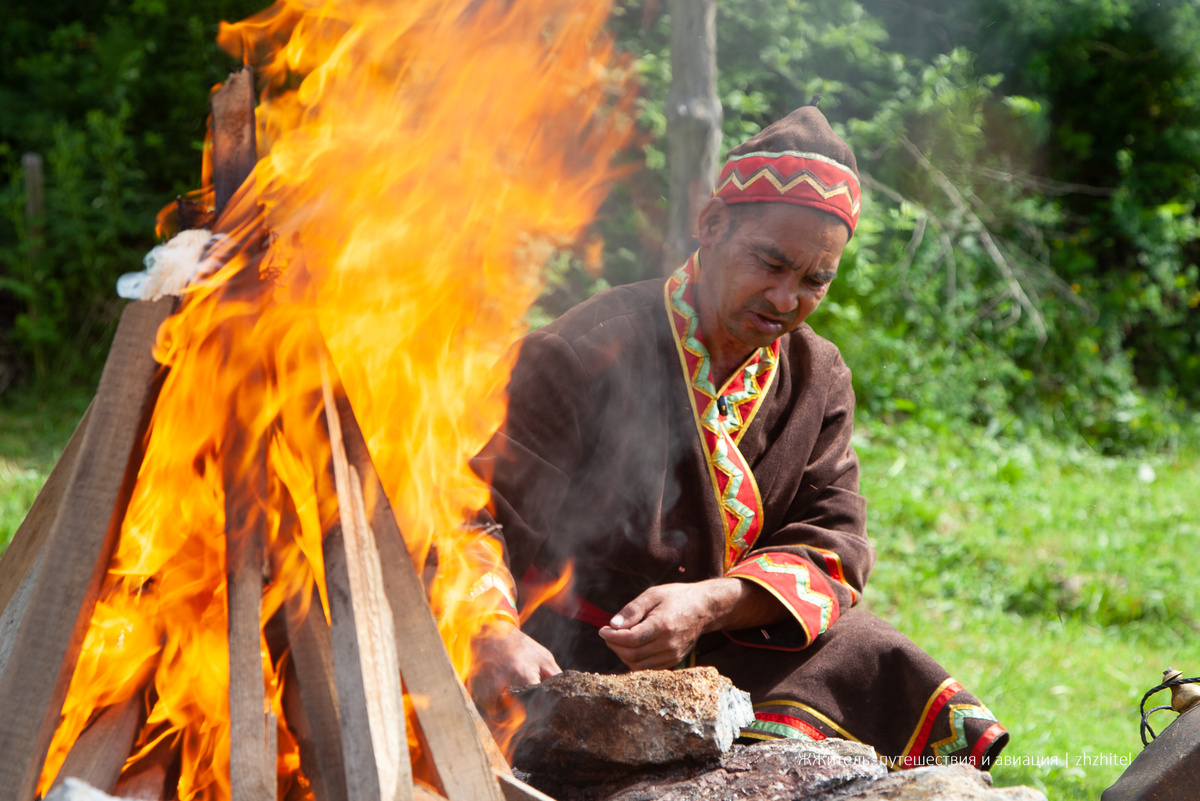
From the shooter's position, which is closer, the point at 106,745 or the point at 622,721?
the point at 106,745

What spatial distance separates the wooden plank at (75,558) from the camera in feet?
5.40

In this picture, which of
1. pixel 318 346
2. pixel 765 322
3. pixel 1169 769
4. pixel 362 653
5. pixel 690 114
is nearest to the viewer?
pixel 362 653

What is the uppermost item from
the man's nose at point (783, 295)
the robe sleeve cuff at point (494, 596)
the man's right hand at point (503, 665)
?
the man's nose at point (783, 295)

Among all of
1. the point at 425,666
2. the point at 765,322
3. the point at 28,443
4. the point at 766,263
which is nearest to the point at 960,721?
the point at 765,322

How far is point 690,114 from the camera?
16.8ft

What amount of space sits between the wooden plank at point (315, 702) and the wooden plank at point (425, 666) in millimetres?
146

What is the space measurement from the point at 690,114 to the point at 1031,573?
3330mm

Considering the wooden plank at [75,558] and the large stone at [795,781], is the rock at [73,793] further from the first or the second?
the large stone at [795,781]

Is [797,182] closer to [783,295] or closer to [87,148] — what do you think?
[783,295]

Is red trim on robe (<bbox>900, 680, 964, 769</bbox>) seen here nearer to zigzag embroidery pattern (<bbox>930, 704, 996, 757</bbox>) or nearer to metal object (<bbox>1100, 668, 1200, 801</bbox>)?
zigzag embroidery pattern (<bbox>930, 704, 996, 757</bbox>)

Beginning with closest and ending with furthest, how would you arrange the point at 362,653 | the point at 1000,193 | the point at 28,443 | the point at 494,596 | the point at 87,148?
the point at 362,653 → the point at 494,596 → the point at 28,443 → the point at 87,148 → the point at 1000,193

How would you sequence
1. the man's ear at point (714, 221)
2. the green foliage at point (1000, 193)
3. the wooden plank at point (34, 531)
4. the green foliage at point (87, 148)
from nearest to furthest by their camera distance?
1. the wooden plank at point (34, 531)
2. the man's ear at point (714, 221)
3. the green foliage at point (87, 148)
4. the green foliage at point (1000, 193)

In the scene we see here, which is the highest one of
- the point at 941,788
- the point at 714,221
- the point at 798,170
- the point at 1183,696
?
the point at 798,170

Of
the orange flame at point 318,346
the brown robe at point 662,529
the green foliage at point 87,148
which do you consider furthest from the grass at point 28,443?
the brown robe at point 662,529
